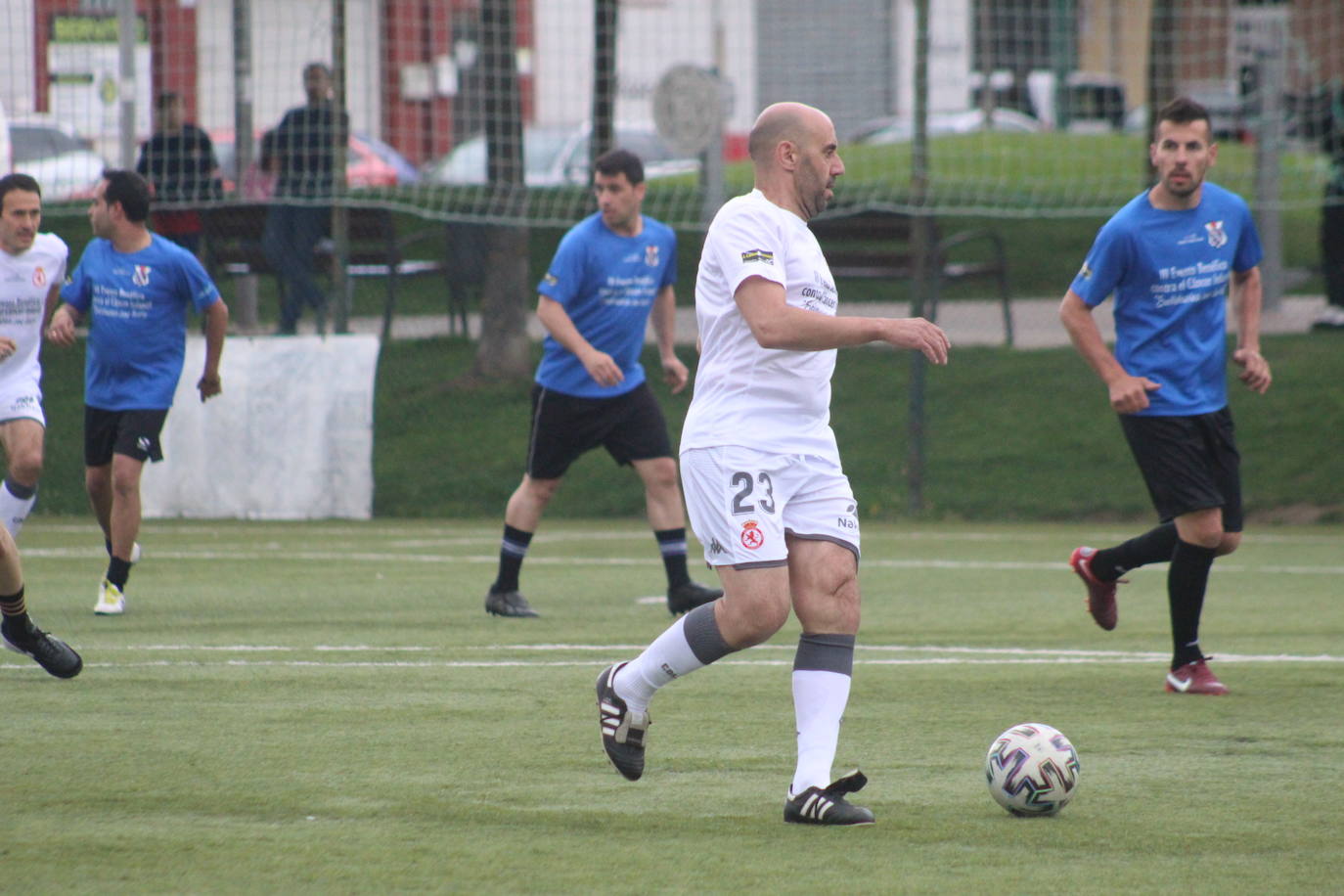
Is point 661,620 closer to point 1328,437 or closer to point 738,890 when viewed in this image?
point 738,890

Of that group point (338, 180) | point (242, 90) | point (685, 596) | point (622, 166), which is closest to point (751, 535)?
point (685, 596)

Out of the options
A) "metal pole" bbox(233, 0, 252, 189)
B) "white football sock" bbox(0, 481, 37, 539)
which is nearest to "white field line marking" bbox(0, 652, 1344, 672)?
"white football sock" bbox(0, 481, 37, 539)

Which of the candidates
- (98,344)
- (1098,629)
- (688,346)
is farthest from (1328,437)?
(98,344)

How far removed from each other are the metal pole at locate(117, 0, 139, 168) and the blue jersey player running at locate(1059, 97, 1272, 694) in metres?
9.31

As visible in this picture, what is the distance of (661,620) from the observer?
31.0 feet

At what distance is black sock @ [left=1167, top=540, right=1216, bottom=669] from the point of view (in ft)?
24.2

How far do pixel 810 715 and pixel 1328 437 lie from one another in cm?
1068

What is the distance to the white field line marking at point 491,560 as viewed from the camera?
11945 mm

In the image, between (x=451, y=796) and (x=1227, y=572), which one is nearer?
(x=451, y=796)

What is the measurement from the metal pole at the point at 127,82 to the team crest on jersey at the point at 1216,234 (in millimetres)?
9620

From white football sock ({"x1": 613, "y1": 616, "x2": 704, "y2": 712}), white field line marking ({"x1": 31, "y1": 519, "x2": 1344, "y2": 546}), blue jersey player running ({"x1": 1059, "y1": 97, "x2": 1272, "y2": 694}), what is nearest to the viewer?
white football sock ({"x1": 613, "y1": 616, "x2": 704, "y2": 712})

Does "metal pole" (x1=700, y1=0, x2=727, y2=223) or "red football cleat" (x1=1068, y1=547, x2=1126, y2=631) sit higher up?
"metal pole" (x1=700, y1=0, x2=727, y2=223)

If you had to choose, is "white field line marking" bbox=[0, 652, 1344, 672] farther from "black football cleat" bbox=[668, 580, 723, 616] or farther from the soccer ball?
the soccer ball

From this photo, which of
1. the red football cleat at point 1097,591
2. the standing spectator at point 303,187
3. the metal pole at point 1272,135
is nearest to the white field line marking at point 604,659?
the red football cleat at point 1097,591
